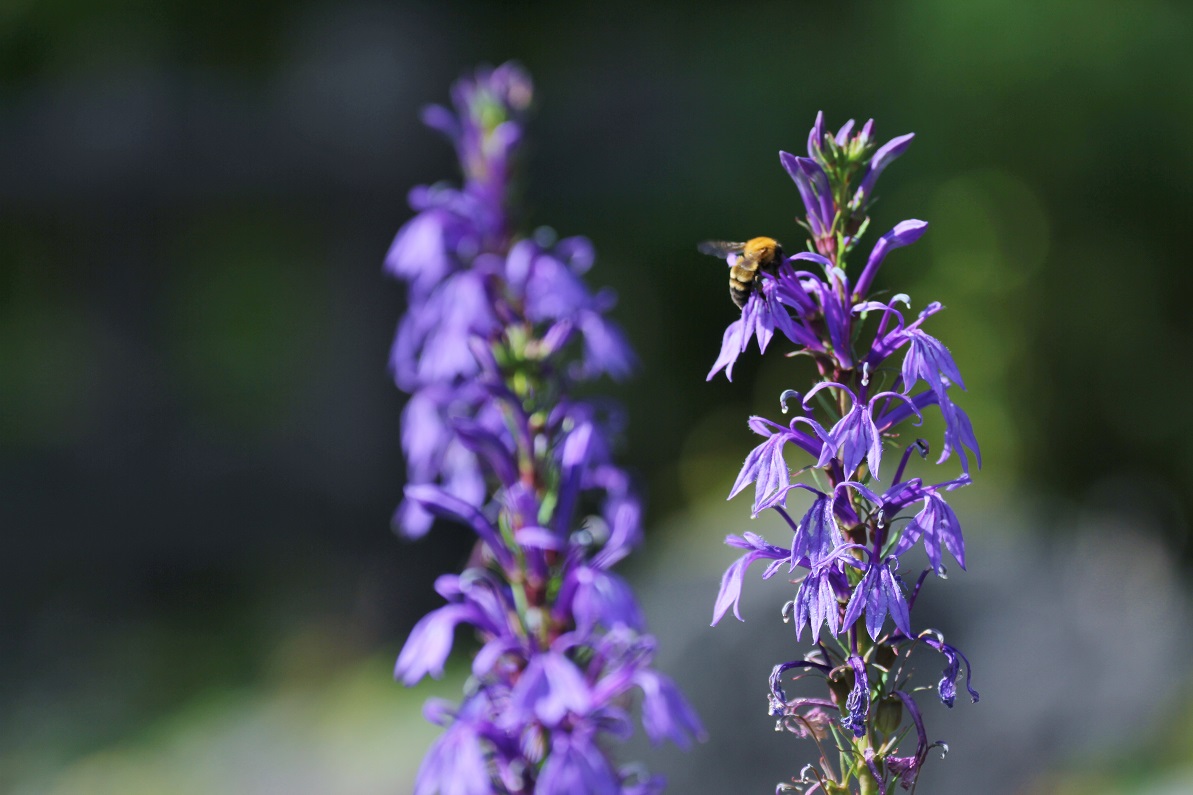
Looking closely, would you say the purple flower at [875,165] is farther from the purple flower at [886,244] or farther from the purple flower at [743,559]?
the purple flower at [743,559]

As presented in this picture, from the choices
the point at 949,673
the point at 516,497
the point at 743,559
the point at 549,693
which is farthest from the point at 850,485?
the point at 516,497

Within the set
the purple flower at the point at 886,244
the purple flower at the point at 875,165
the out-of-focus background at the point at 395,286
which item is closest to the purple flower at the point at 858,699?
the purple flower at the point at 886,244

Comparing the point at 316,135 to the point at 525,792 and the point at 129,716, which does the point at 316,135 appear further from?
the point at 525,792

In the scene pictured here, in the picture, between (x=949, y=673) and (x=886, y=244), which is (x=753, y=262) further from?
(x=949, y=673)

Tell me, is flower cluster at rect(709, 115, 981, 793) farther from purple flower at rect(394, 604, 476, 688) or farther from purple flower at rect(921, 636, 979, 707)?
purple flower at rect(394, 604, 476, 688)

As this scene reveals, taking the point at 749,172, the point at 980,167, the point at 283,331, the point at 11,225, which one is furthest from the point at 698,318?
the point at 11,225
